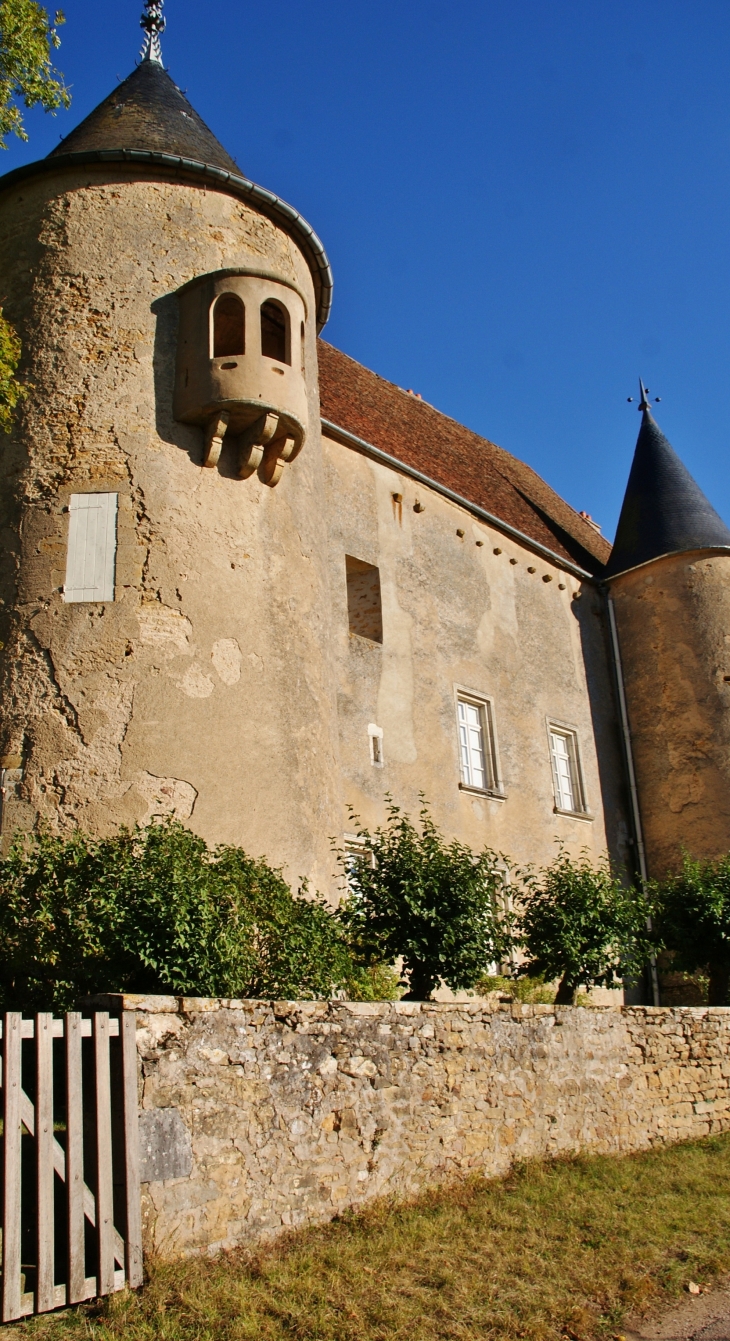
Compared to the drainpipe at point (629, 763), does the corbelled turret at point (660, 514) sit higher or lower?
higher

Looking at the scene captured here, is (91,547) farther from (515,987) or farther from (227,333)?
(515,987)

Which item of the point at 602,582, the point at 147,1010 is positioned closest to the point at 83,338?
the point at 147,1010

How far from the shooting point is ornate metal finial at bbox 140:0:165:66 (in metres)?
13.9

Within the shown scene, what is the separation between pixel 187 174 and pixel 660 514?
1009 cm

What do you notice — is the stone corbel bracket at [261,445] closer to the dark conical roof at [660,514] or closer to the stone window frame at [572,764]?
the stone window frame at [572,764]

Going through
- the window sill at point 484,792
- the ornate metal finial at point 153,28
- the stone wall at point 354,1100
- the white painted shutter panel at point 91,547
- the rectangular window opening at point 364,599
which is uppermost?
the ornate metal finial at point 153,28

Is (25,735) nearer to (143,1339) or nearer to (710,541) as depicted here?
(143,1339)

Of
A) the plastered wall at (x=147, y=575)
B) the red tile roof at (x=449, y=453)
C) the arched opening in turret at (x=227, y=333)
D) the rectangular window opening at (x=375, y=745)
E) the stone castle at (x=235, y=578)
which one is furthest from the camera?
the red tile roof at (x=449, y=453)

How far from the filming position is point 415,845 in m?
9.38

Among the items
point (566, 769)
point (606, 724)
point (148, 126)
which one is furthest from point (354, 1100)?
point (606, 724)

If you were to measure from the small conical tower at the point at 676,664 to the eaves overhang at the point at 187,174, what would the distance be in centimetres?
815

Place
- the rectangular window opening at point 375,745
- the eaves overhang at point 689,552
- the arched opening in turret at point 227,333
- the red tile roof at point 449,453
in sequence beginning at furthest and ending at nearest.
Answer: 1. the eaves overhang at point 689,552
2. the red tile roof at point 449,453
3. the rectangular window opening at point 375,745
4. the arched opening in turret at point 227,333

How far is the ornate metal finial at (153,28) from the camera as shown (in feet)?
45.7

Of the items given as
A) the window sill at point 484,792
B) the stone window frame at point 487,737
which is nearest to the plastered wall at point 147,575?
the window sill at point 484,792
